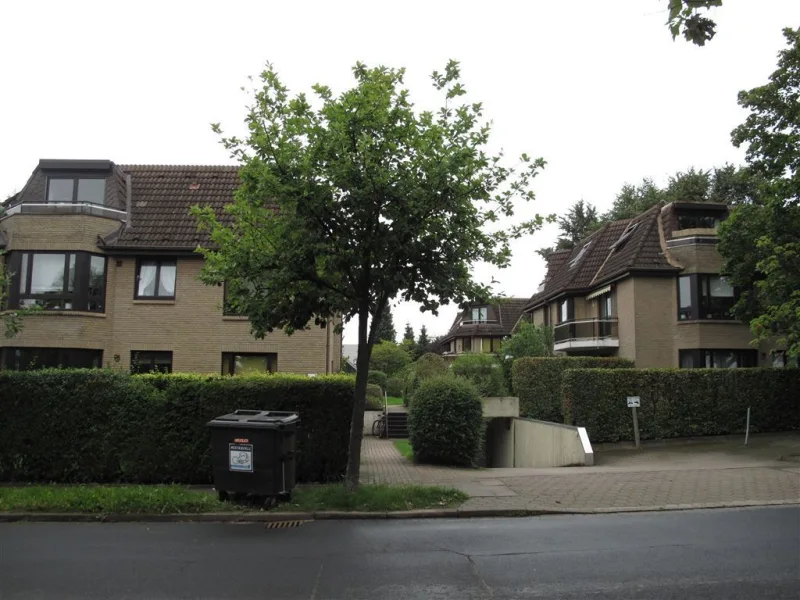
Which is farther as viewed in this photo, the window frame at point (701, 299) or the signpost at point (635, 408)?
the window frame at point (701, 299)

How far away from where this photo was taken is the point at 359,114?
30.1 feet

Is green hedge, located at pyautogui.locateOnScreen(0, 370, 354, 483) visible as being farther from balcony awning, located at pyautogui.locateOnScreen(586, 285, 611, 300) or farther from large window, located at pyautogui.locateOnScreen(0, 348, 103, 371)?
balcony awning, located at pyautogui.locateOnScreen(586, 285, 611, 300)

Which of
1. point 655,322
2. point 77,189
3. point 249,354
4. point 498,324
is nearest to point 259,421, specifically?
point 249,354

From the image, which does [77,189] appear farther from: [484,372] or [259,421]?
[484,372]

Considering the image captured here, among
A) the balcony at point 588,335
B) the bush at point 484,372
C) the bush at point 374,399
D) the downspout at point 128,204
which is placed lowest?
the bush at point 374,399

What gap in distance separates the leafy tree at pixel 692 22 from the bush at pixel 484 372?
21.5m

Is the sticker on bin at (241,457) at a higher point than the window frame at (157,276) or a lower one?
lower

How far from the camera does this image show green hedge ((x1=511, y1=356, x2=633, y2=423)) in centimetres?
2284

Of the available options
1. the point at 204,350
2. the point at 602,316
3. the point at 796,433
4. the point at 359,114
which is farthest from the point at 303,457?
the point at 602,316

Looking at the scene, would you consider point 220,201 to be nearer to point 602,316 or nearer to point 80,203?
point 80,203

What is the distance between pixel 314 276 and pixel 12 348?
13324 millimetres

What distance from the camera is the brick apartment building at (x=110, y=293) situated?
19.3 metres

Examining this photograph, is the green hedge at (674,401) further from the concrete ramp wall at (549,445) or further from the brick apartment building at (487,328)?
the brick apartment building at (487,328)

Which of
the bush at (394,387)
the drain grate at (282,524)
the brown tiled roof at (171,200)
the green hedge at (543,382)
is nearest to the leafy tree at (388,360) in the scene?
the bush at (394,387)
